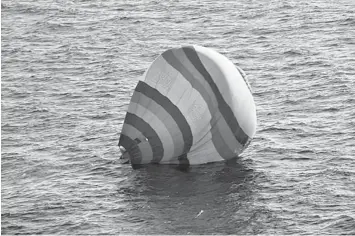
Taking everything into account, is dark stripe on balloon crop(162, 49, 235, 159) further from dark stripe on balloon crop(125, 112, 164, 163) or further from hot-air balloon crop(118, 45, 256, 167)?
dark stripe on balloon crop(125, 112, 164, 163)

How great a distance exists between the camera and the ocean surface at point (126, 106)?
56.8 metres

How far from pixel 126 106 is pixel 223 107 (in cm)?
1564

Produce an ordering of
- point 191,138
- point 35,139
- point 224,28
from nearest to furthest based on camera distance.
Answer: point 191,138, point 35,139, point 224,28

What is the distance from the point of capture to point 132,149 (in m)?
63.0

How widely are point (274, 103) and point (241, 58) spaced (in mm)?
12412

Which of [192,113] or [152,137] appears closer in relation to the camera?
[192,113]

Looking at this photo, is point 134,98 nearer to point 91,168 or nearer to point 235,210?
point 91,168

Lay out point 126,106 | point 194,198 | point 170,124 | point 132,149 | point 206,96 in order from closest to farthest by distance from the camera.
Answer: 1. point 194,198
2. point 206,96
3. point 170,124
4. point 132,149
5. point 126,106

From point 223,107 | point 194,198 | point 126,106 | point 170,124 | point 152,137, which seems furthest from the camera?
point 126,106

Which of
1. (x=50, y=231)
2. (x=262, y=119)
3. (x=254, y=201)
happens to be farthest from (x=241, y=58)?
(x=50, y=231)

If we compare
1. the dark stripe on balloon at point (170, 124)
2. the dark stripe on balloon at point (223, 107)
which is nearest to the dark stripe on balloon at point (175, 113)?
the dark stripe on balloon at point (170, 124)

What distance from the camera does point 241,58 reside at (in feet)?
284

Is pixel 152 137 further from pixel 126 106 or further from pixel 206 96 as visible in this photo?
pixel 126 106

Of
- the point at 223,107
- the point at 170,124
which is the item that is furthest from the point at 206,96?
the point at 170,124
